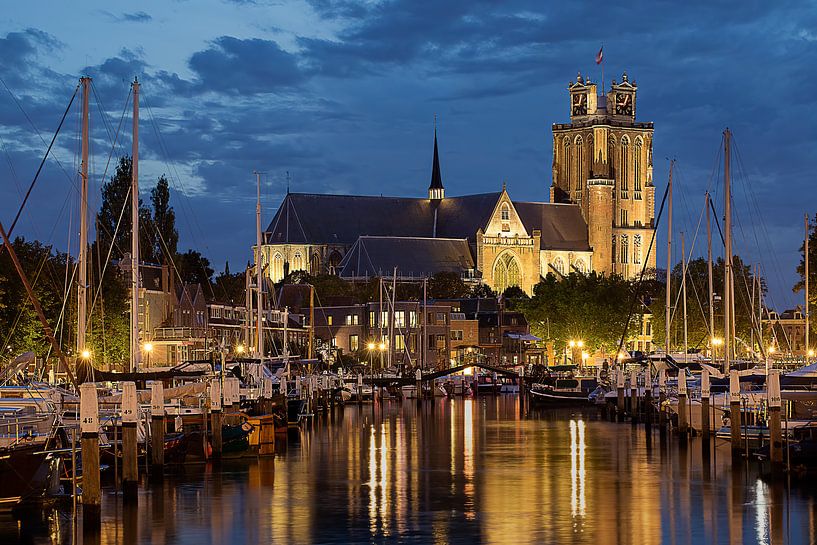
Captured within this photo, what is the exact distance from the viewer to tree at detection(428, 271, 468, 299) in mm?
177500

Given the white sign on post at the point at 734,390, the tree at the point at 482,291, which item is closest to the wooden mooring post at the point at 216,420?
the white sign on post at the point at 734,390

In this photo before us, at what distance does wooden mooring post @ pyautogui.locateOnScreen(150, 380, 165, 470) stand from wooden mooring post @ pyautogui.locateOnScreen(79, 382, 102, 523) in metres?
7.56

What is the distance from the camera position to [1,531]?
31.4 metres

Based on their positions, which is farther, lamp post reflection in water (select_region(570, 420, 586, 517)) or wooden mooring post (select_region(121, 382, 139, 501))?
lamp post reflection in water (select_region(570, 420, 586, 517))

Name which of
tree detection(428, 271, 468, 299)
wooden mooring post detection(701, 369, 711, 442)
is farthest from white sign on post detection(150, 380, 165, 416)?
tree detection(428, 271, 468, 299)

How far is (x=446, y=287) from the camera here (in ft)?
590

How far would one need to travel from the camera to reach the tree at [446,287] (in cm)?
17750

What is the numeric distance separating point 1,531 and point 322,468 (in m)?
15.2

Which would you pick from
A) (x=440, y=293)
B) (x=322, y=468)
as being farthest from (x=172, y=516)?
(x=440, y=293)

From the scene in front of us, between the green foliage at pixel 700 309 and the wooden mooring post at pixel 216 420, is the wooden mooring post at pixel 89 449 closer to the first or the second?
the wooden mooring post at pixel 216 420

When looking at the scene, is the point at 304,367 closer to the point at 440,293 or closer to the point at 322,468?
the point at 322,468

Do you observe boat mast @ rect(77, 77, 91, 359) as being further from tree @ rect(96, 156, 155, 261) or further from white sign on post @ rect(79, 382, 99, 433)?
tree @ rect(96, 156, 155, 261)

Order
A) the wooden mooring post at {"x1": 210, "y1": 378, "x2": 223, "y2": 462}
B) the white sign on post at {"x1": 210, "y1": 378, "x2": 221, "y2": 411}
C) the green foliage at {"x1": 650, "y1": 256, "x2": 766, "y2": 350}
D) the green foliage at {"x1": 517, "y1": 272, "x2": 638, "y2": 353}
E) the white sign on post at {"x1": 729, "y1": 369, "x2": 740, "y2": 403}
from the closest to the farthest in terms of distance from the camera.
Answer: the white sign on post at {"x1": 729, "y1": 369, "x2": 740, "y2": 403} → the white sign on post at {"x1": 210, "y1": 378, "x2": 221, "y2": 411} → the wooden mooring post at {"x1": 210, "y1": 378, "x2": 223, "y2": 462} → the green foliage at {"x1": 650, "y1": 256, "x2": 766, "y2": 350} → the green foliage at {"x1": 517, "y1": 272, "x2": 638, "y2": 353}

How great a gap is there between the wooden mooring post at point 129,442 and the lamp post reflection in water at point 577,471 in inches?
400
